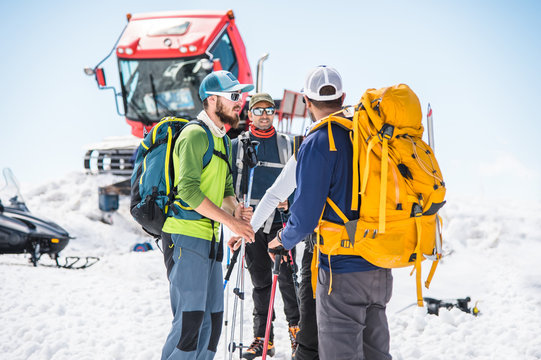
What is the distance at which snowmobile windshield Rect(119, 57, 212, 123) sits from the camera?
493 inches

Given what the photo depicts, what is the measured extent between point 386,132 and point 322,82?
0.59 meters

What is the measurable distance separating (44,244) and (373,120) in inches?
373

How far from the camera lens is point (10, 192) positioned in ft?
35.0

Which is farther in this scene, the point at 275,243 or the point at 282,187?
the point at 282,187

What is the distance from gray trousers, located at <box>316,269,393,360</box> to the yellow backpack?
5.3 inches

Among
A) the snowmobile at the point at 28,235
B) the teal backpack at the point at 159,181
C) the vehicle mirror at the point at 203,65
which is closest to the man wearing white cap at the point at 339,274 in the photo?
the teal backpack at the point at 159,181

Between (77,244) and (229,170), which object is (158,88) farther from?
(229,170)

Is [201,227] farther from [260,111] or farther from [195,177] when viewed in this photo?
[260,111]

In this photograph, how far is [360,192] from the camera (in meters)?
2.14

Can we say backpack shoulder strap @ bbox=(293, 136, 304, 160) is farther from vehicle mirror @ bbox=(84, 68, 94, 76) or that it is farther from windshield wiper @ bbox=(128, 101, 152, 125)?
vehicle mirror @ bbox=(84, 68, 94, 76)

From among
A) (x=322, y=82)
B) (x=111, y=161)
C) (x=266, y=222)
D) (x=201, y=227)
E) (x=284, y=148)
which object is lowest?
(x=111, y=161)

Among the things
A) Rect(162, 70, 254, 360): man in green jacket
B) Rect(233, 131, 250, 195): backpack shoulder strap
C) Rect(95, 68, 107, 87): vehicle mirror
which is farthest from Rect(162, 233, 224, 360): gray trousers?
Rect(95, 68, 107, 87): vehicle mirror

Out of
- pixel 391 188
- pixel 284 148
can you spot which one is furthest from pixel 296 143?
pixel 391 188

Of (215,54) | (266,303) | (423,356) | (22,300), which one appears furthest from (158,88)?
(423,356)
